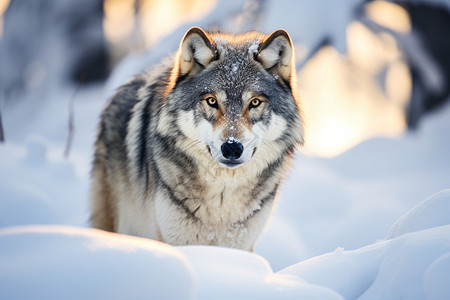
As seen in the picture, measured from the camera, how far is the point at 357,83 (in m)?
11.0

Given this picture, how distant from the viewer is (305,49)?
7.75 meters

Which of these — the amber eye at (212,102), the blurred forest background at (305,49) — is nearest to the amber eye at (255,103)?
the amber eye at (212,102)

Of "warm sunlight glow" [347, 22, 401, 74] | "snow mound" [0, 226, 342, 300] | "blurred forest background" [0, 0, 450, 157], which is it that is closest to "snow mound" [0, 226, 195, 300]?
"snow mound" [0, 226, 342, 300]

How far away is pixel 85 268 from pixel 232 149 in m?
1.27

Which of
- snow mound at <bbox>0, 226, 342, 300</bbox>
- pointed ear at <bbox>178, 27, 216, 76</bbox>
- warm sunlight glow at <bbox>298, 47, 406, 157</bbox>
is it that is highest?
pointed ear at <bbox>178, 27, 216, 76</bbox>

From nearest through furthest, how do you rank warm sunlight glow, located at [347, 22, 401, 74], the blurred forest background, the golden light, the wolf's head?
the wolf's head
the blurred forest background
warm sunlight glow, located at [347, 22, 401, 74]
the golden light

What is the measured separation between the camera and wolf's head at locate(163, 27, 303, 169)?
2611mm

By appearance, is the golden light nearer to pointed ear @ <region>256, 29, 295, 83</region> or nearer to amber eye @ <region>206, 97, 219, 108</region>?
pointed ear @ <region>256, 29, 295, 83</region>

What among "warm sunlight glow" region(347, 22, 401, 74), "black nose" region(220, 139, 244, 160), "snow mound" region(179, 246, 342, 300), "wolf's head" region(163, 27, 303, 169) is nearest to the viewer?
"snow mound" region(179, 246, 342, 300)

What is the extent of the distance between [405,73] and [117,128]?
922 centimetres

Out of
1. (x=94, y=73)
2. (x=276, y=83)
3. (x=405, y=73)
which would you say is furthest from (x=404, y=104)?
(x=94, y=73)

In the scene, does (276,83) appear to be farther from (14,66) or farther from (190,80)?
(14,66)

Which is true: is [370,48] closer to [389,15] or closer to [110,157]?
[389,15]

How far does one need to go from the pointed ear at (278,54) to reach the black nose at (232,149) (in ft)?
2.41
